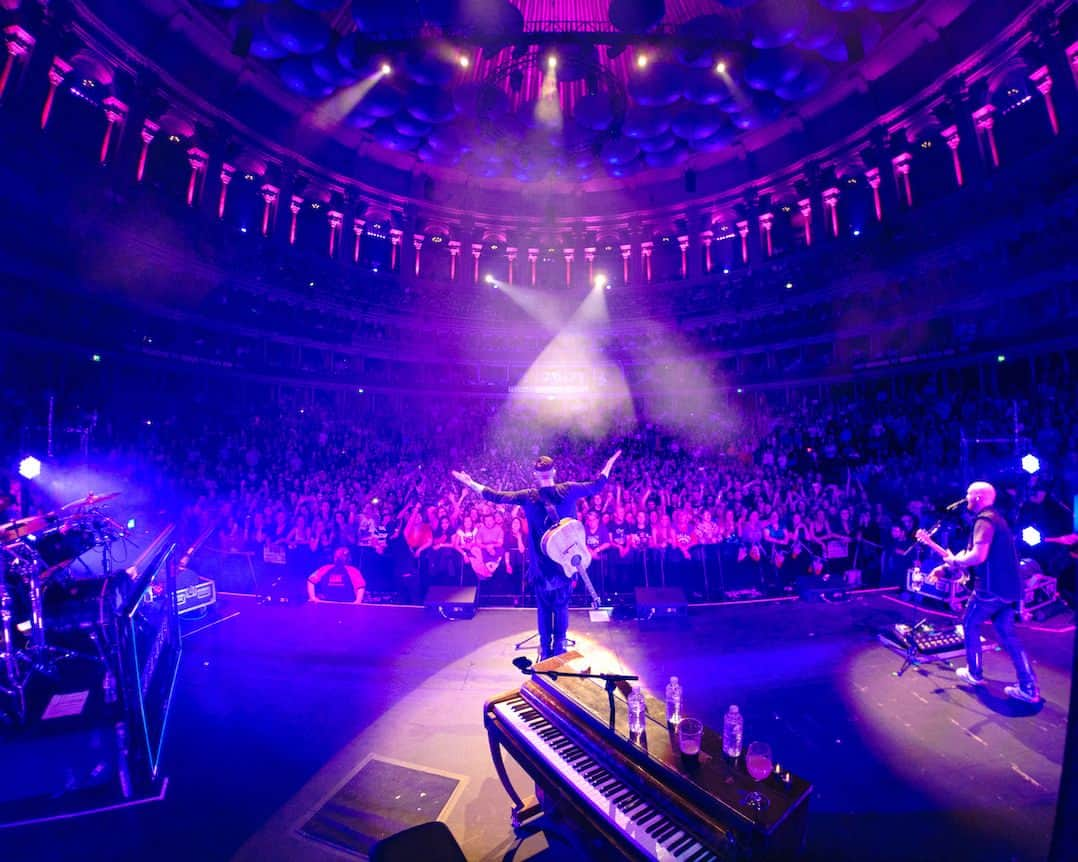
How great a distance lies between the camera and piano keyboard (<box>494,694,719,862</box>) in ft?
7.99

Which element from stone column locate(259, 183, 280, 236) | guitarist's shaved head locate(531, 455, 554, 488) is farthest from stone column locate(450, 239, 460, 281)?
guitarist's shaved head locate(531, 455, 554, 488)

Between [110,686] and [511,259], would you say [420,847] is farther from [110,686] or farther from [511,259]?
[511,259]

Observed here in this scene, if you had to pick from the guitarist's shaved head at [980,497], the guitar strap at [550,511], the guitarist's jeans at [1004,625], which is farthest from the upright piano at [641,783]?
the guitarist's shaved head at [980,497]

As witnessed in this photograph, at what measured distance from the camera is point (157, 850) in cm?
376

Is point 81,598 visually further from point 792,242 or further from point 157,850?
point 792,242

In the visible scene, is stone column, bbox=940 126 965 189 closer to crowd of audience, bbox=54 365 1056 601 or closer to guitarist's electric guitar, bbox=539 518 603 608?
crowd of audience, bbox=54 365 1056 601

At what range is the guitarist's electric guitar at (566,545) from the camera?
559 centimetres

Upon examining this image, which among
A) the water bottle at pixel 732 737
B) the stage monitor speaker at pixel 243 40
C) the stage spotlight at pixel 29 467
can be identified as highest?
the stage monitor speaker at pixel 243 40

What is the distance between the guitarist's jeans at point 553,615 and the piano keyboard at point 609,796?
2.11 metres

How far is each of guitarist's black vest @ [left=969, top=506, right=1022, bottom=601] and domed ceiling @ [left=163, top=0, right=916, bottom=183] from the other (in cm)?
814

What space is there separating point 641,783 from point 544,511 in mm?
3145

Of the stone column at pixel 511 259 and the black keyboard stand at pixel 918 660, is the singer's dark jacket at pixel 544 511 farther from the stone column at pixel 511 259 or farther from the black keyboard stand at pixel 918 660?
the stone column at pixel 511 259

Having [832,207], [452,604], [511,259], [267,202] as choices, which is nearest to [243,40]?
[267,202]

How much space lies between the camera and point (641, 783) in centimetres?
278
